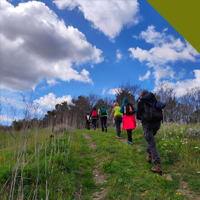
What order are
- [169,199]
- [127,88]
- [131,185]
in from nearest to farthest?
[169,199], [131,185], [127,88]

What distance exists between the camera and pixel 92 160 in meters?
5.75

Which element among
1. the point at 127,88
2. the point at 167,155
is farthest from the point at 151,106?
the point at 127,88

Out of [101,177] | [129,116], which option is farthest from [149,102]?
[129,116]

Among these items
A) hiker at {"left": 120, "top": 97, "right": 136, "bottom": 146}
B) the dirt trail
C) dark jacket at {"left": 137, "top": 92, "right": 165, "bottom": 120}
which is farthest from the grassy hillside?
dark jacket at {"left": 137, "top": 92, "right": 165, "bottom": 120}

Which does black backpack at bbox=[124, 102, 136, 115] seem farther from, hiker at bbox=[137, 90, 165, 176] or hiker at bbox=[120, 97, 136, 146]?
hiker at bbox=[137, 90, 165, 176]

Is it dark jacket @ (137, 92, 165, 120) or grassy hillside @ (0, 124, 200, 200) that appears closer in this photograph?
grassy hillside @ (0, 124, 200, 200)

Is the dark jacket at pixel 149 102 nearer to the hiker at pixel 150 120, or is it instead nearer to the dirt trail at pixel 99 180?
the hiker at pixel 150 120

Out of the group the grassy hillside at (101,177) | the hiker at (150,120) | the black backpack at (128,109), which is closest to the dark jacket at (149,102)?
the hiker at (150,120)

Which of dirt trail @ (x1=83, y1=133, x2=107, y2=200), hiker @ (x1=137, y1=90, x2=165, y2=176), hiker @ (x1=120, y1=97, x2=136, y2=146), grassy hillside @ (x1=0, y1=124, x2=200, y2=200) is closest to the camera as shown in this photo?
grassy hillside @ (x1=0, y1=124, x2=200, y2=200)

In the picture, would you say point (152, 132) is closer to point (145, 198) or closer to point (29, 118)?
point (145, 198)

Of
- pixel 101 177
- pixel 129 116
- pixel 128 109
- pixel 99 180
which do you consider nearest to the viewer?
pixel 99 180

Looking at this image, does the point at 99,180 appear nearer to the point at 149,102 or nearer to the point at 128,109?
the point at 149,102

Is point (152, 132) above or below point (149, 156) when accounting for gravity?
above

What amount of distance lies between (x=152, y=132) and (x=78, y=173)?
8.00 ft
